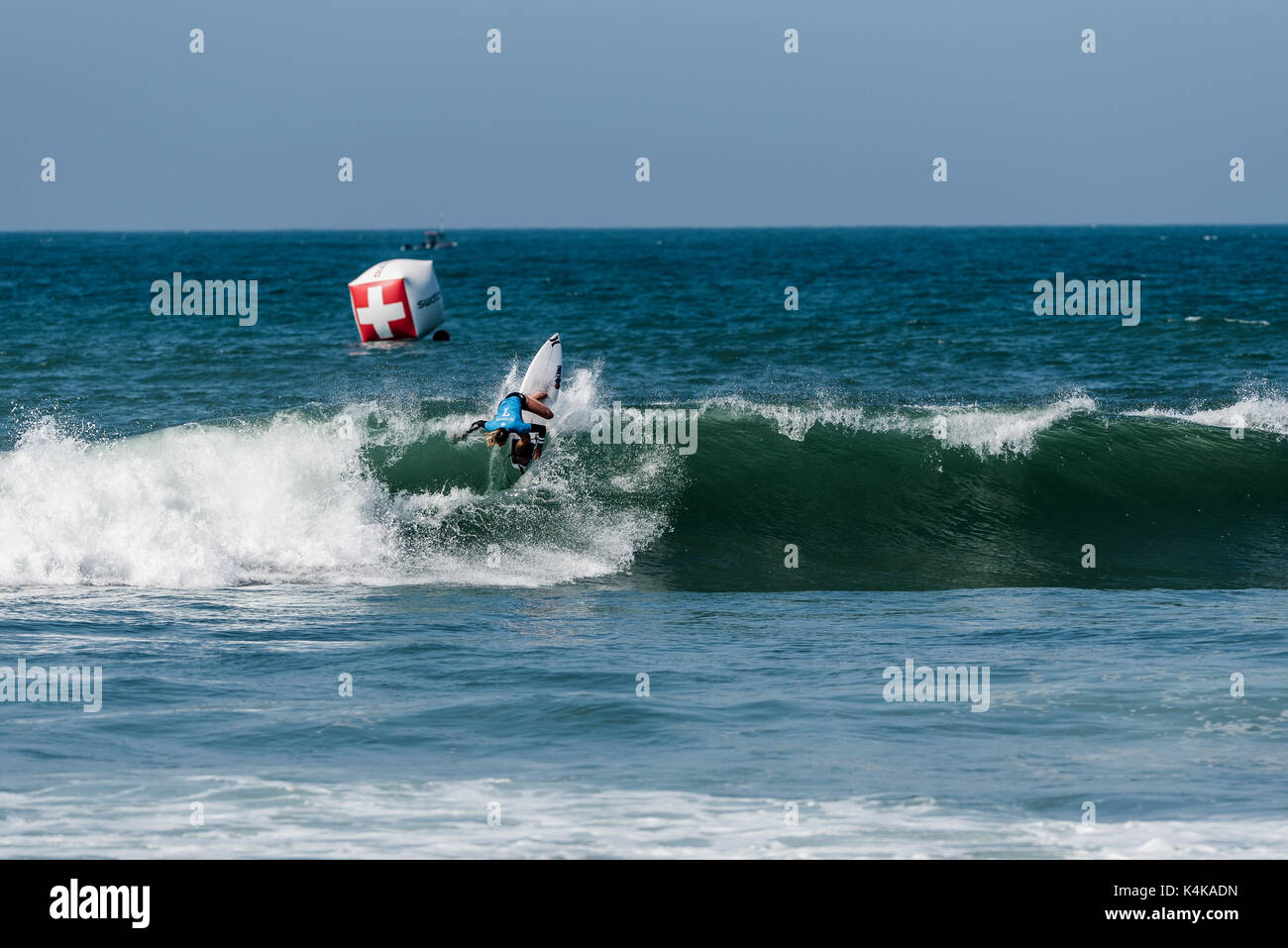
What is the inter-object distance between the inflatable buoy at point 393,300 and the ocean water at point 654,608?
30.8 inches

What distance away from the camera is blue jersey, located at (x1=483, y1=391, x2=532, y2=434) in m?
13.9

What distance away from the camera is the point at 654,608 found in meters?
12.6

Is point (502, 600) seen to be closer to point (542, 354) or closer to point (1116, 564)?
point (542, 354)

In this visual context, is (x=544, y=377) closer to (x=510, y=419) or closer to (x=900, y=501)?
(x=510, y=419)

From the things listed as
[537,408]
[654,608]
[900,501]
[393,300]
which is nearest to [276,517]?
[537,408]

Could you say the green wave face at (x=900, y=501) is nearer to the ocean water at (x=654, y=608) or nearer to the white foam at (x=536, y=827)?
the ocean water at (x=654, y=608)

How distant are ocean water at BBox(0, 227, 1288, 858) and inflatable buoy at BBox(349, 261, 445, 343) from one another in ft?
2.56

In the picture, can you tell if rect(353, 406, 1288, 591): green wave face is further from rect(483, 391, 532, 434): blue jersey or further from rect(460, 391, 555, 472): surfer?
rect(483, 391, 532, 434): blue jersey

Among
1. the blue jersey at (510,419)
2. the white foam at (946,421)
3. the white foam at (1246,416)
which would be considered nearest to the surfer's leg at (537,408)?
the blue jersey at (510,419)

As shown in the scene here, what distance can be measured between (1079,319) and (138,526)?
27.0 metres

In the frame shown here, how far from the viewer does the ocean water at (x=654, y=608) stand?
702 cm

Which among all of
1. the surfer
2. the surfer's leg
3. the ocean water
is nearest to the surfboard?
the ocean water

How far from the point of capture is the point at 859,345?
103 feet
